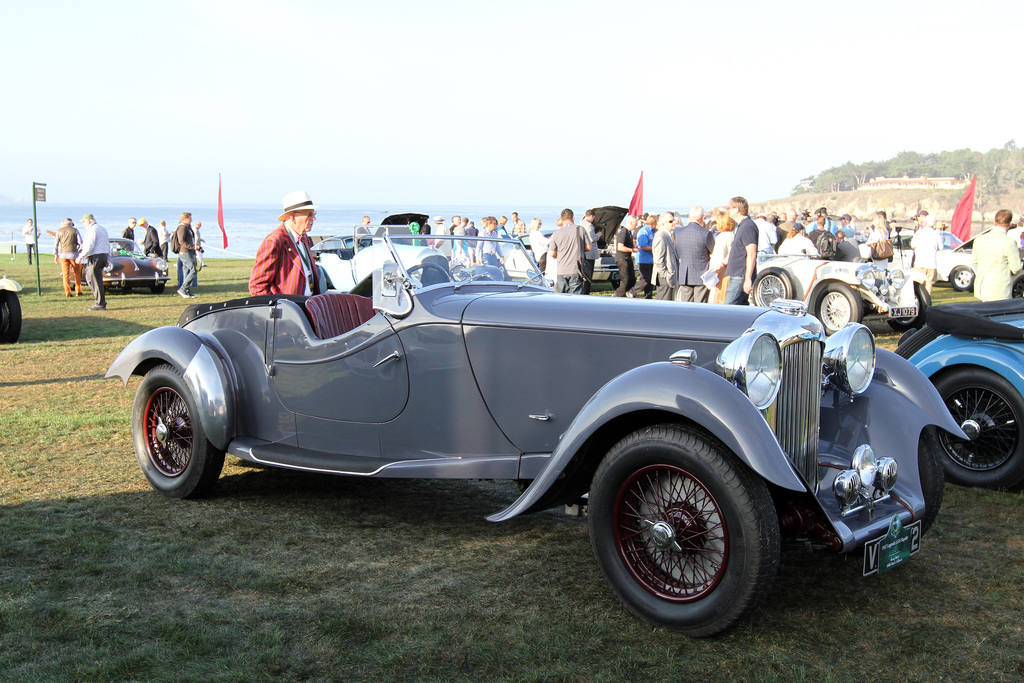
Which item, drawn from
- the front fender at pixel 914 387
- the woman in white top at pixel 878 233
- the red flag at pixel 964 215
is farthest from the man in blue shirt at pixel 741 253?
the red flag at pixel 964 215

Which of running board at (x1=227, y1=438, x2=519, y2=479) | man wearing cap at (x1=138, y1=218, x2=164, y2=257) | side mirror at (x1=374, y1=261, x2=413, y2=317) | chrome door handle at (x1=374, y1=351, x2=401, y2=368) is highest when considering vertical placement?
man wearing cap at (x1=138, y1=218, x2=164, y2=257)

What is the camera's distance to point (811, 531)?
3168 mm

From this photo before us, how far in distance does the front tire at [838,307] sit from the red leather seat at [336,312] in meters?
8.30

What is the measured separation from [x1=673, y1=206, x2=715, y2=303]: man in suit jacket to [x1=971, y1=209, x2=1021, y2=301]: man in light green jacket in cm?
298

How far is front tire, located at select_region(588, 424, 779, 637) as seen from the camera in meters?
2.90

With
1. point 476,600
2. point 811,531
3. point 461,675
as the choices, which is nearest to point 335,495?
point 476,600

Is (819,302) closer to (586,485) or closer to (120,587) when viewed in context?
(586,485)

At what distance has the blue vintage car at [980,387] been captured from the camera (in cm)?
487

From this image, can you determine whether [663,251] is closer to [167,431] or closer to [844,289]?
[844,289]

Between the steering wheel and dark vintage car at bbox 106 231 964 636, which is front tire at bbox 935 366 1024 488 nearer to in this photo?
dark vintage car at bbox 106 231 964 636

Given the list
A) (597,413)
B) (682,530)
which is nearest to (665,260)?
(597,413)

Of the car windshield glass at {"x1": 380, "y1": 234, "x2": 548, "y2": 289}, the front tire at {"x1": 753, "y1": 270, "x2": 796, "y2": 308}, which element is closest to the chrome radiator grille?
the car windshield glass at {"x1": 380, "y1": 234, "x2": 548, "y2": 289}

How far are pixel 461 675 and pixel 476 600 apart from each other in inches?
24.6

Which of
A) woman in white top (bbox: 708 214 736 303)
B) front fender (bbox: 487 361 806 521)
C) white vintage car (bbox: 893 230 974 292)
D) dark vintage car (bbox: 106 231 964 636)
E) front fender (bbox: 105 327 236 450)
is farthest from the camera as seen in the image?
white vintage car (bbox: 893 230 974 292)
